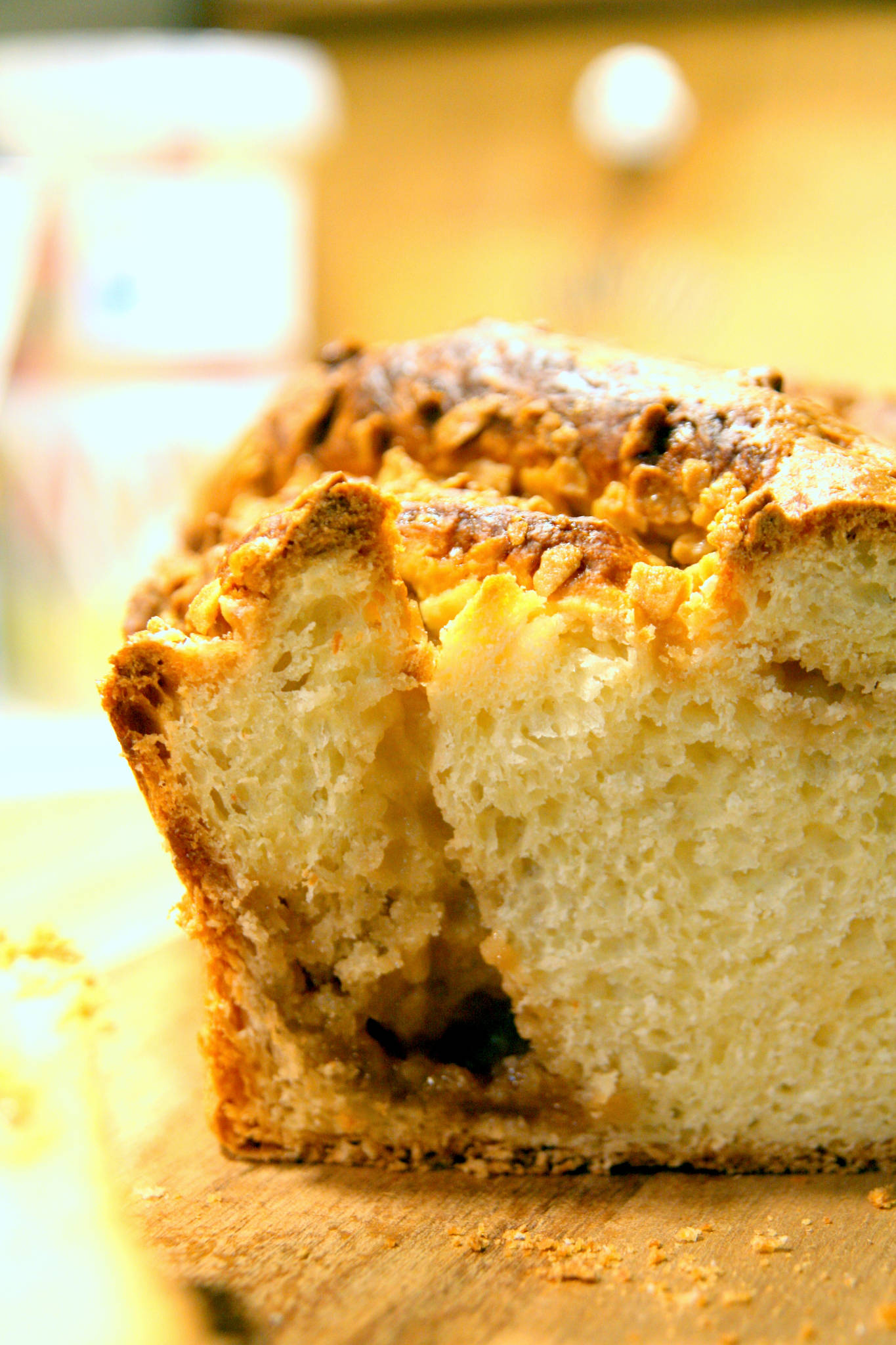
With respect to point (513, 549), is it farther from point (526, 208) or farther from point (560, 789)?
point (526, 208)

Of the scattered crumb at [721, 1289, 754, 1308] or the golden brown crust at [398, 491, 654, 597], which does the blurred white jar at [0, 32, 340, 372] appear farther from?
the scattered crumb at [721, 1289, 754, 1308]

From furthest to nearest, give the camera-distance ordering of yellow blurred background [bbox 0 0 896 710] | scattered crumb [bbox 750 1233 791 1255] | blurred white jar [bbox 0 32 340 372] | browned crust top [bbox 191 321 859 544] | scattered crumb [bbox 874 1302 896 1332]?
yellow blurred background [bbox 0 0 896 710] < blurred white jar [bbox 0 32 340 372] < browned crust top [bbox 191 321 859 544] < scattered crumb [bbox 750 1233 791 1255] < scattered crumb [bbox 874 1302 896 1332]

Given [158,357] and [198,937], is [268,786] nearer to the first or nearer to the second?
[198,937]

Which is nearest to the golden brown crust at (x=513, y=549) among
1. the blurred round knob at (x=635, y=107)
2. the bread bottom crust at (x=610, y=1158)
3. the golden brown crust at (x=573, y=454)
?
the golden brown crust at (x=573, y=454)

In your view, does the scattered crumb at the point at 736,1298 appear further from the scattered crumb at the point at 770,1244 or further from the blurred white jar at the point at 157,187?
the blurred white jar at the point at 157,187

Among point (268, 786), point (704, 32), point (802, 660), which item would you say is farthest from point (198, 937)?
point (704, 32)

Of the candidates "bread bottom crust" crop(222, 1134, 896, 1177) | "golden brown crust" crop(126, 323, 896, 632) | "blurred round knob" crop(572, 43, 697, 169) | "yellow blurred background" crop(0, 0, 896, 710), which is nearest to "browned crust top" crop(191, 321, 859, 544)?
"golden brown crust" crop(126, 323, 896, 632)
